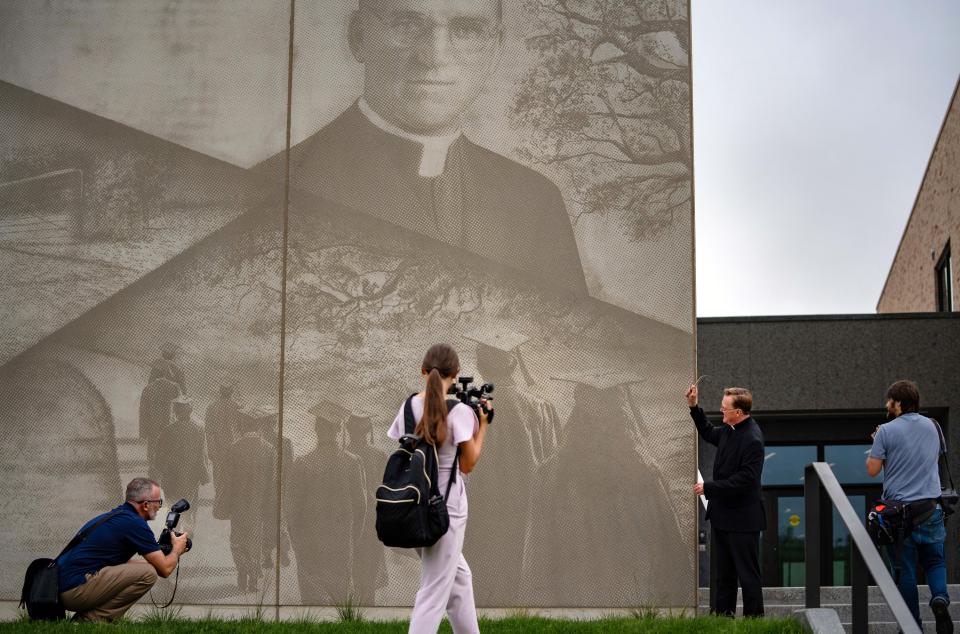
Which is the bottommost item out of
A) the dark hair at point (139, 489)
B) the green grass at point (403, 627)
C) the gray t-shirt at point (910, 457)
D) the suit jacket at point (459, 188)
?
the green grass at point (403, 627)

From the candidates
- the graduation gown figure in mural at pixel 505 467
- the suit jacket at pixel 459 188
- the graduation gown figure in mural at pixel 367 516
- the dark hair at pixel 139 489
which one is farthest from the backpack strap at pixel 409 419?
the suit jacket at pixel 459 188

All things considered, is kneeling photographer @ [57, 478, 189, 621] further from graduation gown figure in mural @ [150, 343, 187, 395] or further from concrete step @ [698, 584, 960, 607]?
concrete step @ [698, 584, 960, 607]

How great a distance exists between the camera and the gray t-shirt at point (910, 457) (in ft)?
23.4

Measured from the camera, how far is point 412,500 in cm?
523

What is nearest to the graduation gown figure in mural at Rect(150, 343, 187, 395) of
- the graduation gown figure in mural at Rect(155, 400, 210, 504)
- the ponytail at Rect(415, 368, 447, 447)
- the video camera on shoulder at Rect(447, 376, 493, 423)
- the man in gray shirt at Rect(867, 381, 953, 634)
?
the graduation gown figure in mural at Rect(155, 400, 210, 504)

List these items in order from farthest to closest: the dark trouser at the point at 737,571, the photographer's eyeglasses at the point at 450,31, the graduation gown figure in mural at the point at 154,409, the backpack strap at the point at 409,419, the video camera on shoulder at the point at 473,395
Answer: the photographer's eyeglasses at the point at 450,31, the graduation gown figure in mural at the point at 154,409, the dark trouser at the point at 737,571, the video camera on shoulder at the point at 473,395, the backpack strap at the point at 409,419

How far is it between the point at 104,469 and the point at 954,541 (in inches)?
469

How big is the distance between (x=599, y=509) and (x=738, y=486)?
1.73 metres

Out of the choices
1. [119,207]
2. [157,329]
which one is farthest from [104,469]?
[119,207]

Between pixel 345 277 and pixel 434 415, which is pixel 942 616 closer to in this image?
pixel 434 415

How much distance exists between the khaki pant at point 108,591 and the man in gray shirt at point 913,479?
14.8 feet

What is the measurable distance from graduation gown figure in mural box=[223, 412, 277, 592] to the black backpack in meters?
4.47

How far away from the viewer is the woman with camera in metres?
5.38

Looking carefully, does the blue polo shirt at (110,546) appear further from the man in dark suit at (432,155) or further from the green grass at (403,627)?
the man in dark suit at (432,155)
